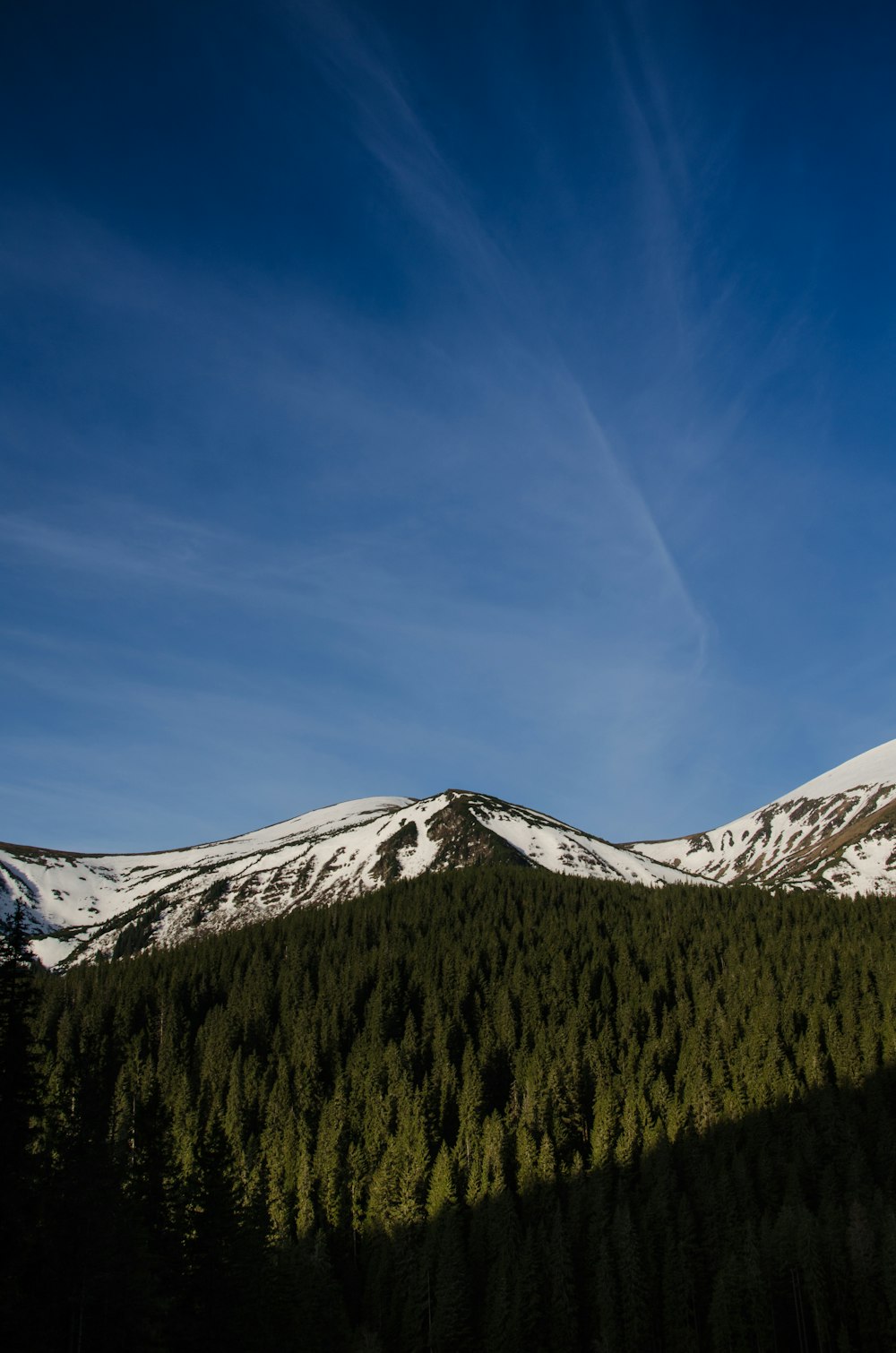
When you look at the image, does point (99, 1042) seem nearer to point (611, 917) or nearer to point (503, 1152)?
point (503, 1152)

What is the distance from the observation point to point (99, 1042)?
119812 mm

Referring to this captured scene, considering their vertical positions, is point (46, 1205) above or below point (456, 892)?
below

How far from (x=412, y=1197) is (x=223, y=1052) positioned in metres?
51.5

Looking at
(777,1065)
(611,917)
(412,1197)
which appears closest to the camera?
(412,1197)

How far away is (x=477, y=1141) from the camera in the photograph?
290ft

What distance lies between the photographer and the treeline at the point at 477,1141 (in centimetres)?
3381

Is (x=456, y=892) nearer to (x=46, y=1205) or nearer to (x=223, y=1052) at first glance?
(x=223, y=1052)

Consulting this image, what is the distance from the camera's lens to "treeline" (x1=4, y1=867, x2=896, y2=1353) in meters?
33.8

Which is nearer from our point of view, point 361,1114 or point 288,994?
point 361,1114

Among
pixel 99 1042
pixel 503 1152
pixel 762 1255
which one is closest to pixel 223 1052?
pixel 99 1042

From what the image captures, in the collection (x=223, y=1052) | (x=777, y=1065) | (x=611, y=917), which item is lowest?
(x=777, y=1065)

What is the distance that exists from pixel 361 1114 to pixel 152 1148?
68.9 metres

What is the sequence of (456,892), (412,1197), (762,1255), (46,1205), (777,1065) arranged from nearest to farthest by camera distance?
(46,1205)
(762,1255)
(412,1197)
(777,1065)
(456,892)

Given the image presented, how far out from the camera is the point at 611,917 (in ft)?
540
